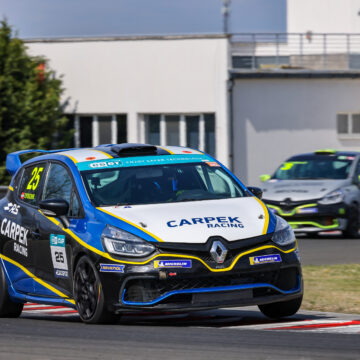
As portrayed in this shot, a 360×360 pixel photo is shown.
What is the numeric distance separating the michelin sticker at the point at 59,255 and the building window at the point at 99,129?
2597 cm

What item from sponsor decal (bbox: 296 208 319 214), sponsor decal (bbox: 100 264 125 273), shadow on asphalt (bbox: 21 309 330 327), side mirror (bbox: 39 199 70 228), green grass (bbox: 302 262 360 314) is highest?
side mirror (bbox: 39 199 70 228)

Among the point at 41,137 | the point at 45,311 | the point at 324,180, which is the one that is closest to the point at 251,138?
the point at 41,137

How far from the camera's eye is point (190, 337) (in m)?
8.48

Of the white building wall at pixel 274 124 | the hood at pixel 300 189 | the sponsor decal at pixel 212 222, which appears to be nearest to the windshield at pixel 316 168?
the hood at pixel 300 189

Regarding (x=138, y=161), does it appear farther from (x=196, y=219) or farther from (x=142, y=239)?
(x=142, y=239)

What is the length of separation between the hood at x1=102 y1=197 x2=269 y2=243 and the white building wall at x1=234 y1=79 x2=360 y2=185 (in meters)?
25.5

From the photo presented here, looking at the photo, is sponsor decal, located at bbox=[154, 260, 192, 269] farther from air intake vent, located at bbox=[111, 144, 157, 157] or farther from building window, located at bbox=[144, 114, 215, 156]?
building window, located at bbox=[144, 114, 215, 156]

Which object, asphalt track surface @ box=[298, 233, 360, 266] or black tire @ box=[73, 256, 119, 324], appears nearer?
black tire @ box=[73, 256, 119, 324]

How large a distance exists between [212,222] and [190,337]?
1.11 meters

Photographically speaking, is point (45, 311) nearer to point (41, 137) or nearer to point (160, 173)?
point (160, 173)

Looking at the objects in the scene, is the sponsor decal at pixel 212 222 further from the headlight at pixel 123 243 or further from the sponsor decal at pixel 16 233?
the sponsor decal at pixel 16 233

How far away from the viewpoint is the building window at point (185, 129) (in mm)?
35688

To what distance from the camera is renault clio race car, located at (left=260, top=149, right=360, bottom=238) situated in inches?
803

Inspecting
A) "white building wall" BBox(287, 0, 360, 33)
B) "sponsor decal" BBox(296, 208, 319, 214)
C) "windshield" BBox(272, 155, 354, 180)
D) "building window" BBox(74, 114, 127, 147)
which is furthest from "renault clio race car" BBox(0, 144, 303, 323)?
"white building wall" BBox(287, 0, 360, 33)
